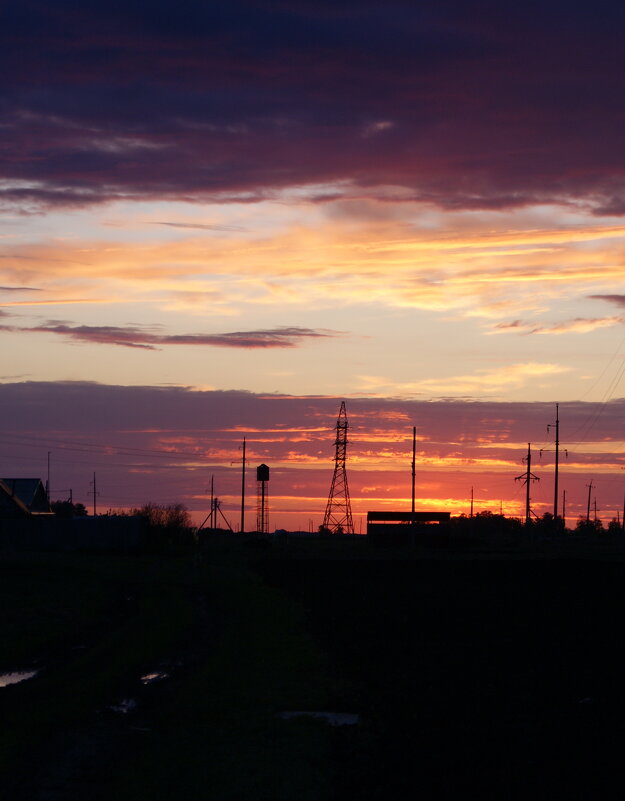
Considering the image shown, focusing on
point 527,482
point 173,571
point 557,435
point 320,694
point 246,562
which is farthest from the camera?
point 527,482

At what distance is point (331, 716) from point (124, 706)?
11.8ft

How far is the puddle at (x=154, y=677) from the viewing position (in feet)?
68.0

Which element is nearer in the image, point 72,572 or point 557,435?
point 72,572

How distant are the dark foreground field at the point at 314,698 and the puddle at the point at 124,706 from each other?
10 centimetres

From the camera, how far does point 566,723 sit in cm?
1591

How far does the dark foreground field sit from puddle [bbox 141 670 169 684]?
179 millimetres

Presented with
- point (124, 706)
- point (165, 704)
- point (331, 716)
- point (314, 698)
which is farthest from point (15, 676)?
point (331, 716)

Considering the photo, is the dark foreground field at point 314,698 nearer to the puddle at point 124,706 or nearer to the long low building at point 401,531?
the puddle at point 124,706

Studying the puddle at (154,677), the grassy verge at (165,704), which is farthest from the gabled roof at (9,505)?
the puddle at (154,677)

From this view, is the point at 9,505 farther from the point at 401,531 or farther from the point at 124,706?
the point at 124,706

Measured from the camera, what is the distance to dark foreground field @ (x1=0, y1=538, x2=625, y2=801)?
1267 centimetres

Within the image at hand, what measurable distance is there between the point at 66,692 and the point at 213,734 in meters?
5.16

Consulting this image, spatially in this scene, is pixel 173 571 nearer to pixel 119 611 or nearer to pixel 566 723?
pixel 119 611

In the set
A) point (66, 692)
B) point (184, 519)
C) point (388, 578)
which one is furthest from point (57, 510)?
point (66, 692)
